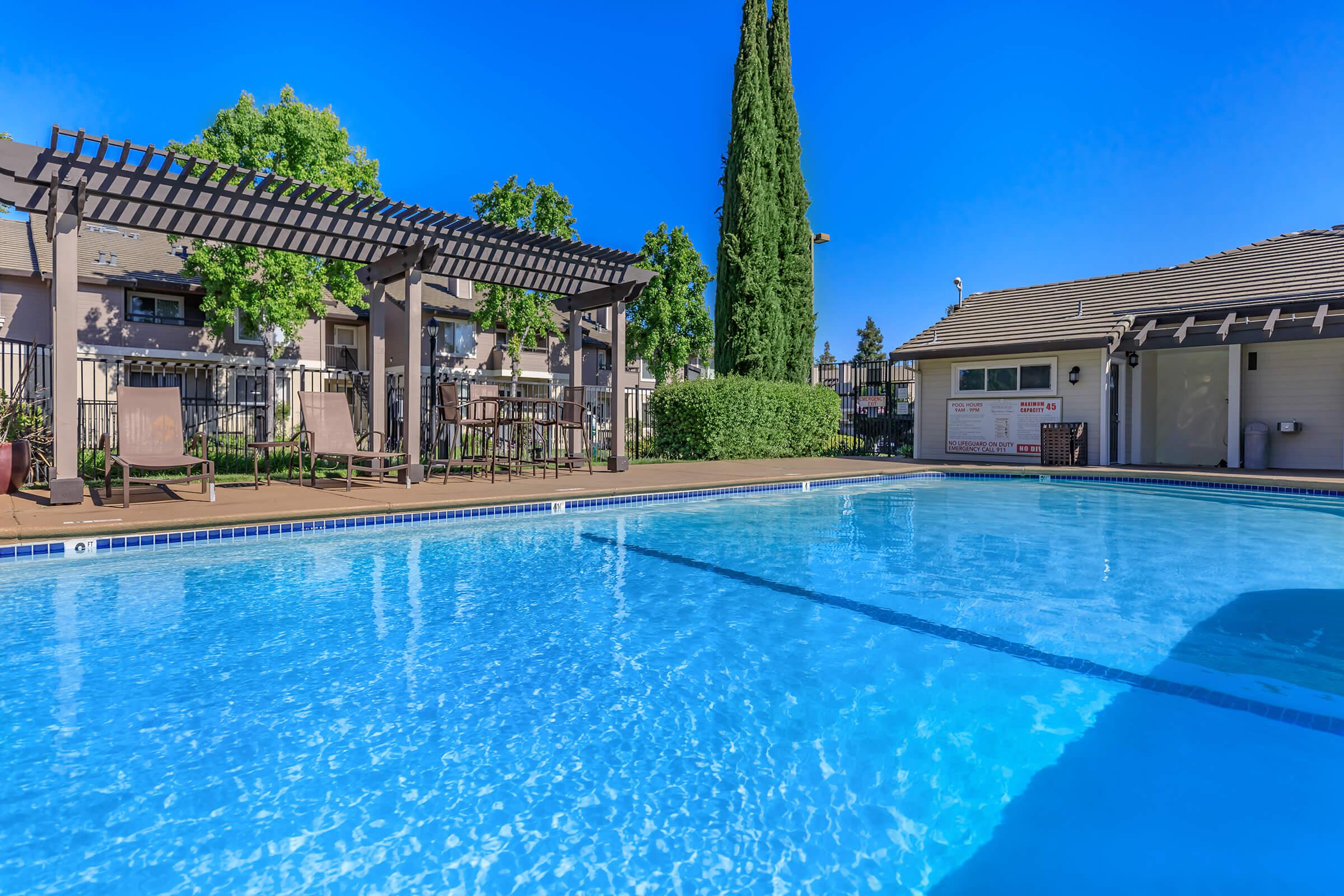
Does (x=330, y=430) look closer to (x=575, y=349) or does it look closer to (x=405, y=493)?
(x=405, y=493)

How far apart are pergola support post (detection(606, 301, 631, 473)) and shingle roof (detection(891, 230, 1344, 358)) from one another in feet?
25.1

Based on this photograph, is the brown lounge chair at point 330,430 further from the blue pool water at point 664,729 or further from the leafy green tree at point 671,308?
the leafy green tree at point 671,308

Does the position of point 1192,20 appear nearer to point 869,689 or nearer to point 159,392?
point 869,689

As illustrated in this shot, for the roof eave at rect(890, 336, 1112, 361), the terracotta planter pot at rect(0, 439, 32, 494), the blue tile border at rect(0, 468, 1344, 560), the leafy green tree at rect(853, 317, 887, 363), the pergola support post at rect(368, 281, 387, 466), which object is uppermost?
the leafy green tree at rect(853, 317, 887, 363)

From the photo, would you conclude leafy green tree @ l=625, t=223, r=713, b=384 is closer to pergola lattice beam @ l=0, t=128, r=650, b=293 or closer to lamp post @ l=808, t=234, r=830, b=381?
lamp post @ l=808, t=234, r=830, b=381

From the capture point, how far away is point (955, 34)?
14406 mm

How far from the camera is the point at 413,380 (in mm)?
8883

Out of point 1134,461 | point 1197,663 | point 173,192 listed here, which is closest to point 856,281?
point 1134,461

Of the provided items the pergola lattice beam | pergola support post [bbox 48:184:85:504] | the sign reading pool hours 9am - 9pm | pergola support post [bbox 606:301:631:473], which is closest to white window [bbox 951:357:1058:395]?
Answer: the sign reading pool hours 9am - 9pm

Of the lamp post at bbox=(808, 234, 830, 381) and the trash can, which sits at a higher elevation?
the lamp post at bbox=(808, 234, 830, 381)

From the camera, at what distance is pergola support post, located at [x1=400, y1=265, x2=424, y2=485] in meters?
8.74

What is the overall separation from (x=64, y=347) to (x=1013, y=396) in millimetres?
15111

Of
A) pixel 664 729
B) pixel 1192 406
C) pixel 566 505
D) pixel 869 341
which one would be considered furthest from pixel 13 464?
pixel 869 341

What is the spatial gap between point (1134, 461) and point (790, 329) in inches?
317
